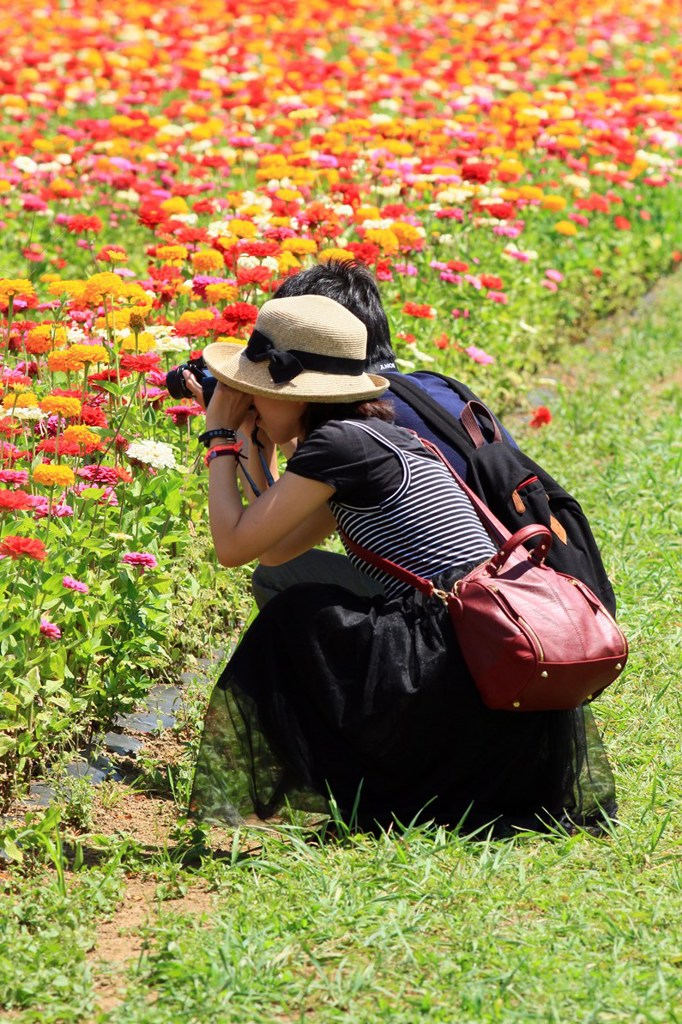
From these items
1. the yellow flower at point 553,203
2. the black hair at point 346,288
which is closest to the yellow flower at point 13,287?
the black hair at point 346,288

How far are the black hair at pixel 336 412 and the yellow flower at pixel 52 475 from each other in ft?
1.84

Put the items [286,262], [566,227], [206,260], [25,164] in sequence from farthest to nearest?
[566,227], [25,164], [286,262], [206,260]

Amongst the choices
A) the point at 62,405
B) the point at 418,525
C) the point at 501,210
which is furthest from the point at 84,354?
the point at 501,210

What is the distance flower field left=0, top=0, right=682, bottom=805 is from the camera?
353 cm

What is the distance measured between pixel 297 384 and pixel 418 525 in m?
0.39

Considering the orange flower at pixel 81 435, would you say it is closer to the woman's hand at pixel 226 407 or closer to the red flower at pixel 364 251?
the woman's hand at pixel 226 407

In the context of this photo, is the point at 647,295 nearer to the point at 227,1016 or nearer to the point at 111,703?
the point at 111,703

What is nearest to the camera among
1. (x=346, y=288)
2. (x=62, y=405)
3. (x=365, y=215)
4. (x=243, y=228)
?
(x=346, y=288)

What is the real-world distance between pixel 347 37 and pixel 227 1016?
405 inches

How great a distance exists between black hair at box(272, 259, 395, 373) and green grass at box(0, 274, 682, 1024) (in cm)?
116

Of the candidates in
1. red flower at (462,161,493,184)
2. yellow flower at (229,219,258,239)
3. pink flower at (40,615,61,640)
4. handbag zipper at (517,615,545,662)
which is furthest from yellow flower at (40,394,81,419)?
red flower at (462,161,493,184)

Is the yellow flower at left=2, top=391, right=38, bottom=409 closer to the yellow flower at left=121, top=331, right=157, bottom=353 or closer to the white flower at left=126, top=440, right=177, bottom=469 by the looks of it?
the white flower at left=126, top=440, right=177, bottom=469

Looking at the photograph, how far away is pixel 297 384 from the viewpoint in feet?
10.1

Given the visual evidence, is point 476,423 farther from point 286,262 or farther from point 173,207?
point 173,207
